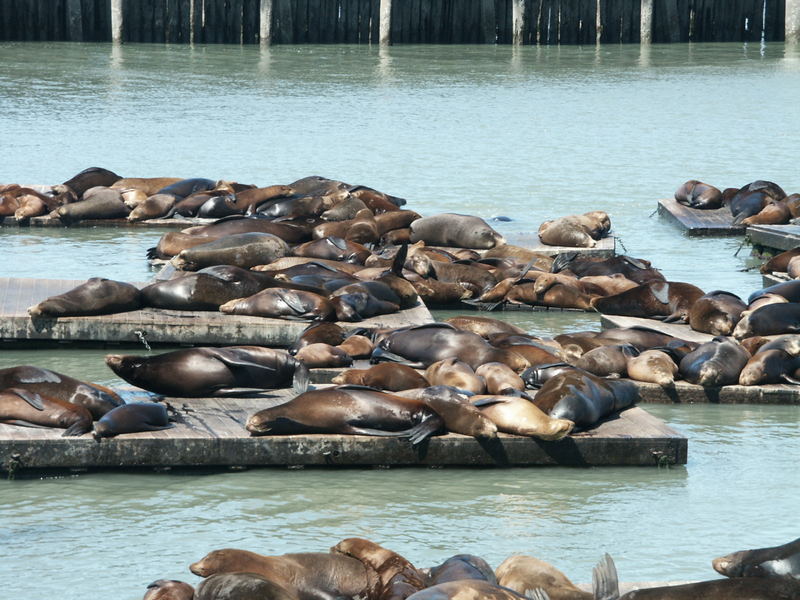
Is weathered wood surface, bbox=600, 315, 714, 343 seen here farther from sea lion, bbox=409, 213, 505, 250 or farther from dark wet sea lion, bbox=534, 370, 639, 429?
sea lion, bbox=409, 213, 505, 250

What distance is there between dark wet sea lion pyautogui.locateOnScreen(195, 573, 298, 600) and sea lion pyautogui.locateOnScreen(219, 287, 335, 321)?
15.3ft

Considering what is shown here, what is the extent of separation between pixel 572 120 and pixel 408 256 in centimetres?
1338

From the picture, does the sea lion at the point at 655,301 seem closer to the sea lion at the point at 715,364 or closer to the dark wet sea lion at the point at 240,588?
the sea lion at the point at 715,364

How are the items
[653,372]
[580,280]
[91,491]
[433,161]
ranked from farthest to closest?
[433,161]
[580,280]
[653,372]
[91,491]

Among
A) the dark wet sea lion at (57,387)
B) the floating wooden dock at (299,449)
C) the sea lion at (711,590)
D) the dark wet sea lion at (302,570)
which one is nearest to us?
the sea lion at (711,590)

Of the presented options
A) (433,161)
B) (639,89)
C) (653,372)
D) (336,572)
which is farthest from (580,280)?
(639,89)

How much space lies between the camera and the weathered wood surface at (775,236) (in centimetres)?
1221

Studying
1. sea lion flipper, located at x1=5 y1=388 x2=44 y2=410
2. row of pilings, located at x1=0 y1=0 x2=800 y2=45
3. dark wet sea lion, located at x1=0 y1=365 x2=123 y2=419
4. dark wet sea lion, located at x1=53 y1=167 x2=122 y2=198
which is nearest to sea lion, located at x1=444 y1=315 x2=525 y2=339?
dark wet sea lion, located at x1=0 y1=365 x2=123 y2=419

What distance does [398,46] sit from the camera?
34125 mm

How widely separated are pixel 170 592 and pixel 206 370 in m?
2.83

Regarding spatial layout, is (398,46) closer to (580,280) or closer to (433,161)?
(433,161)

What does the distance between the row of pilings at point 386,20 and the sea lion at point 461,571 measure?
29.0 m

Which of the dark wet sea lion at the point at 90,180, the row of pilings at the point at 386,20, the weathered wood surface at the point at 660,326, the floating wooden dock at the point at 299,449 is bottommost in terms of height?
the floating wooden dock at the point at 299,449

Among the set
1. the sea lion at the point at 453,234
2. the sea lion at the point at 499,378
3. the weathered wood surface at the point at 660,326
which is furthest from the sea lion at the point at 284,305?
the sea lion at the point at 453,234
